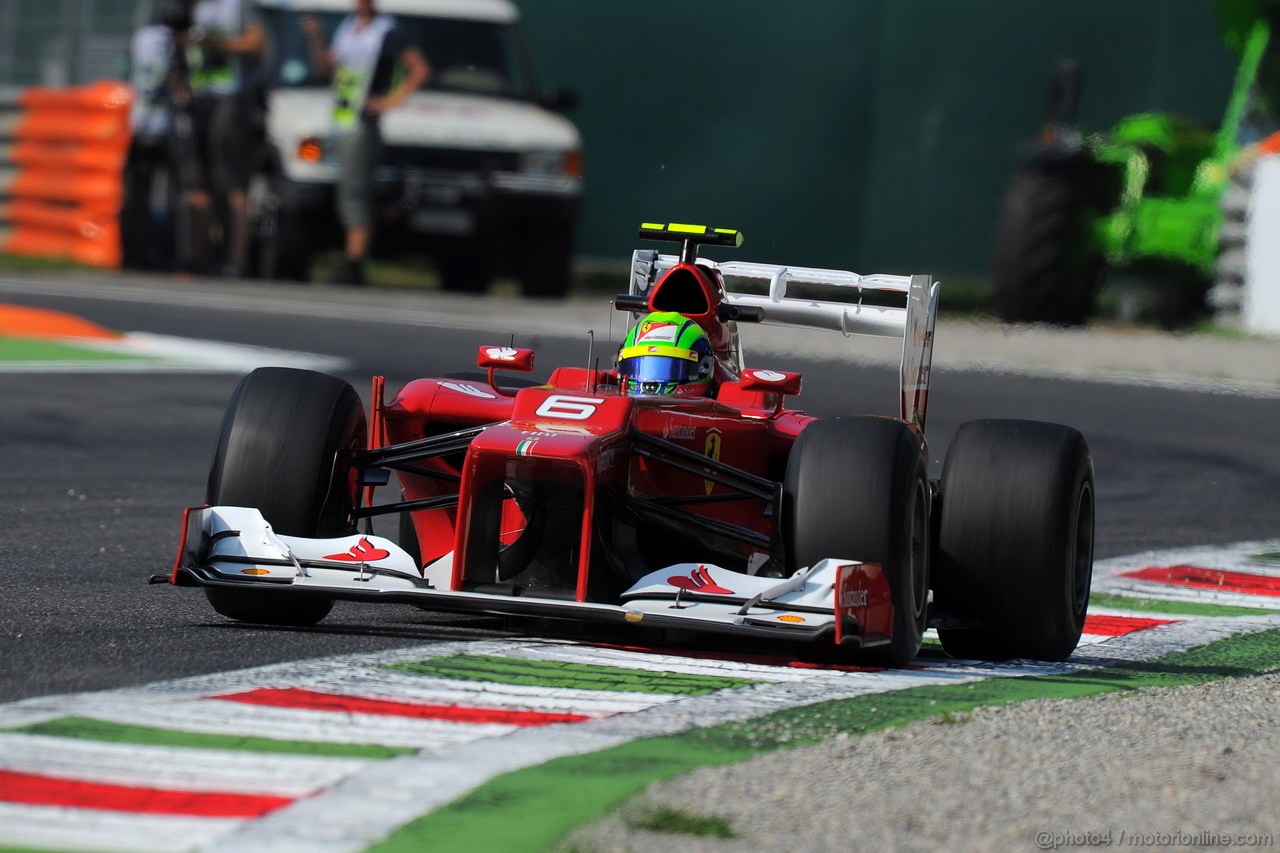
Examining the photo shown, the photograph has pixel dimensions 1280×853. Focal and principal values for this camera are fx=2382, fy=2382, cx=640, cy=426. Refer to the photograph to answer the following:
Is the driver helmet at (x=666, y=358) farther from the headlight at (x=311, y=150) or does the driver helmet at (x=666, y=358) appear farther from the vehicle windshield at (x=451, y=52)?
the vehicle windshield at (x=451, y=52)

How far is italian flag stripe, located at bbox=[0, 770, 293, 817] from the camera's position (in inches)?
160

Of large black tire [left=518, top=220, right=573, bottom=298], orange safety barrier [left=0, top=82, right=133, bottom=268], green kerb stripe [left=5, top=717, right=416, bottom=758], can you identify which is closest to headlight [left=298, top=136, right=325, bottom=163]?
large black tire [left=518, top=220, right=573, bottom=298]

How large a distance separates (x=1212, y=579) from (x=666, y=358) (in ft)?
9.32

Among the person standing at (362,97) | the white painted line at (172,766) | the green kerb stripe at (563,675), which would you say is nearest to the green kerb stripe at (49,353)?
the person standing at (362,97)

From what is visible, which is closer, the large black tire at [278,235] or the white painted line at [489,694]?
the white painted line at [489,694]

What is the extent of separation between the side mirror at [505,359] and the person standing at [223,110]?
1284 cm

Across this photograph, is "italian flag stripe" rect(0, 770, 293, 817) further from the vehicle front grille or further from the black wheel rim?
the vehicle front grille

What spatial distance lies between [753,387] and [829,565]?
3.82 ft

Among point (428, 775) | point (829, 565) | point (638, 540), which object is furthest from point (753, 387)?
point (428, 775)

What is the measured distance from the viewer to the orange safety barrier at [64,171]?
21312mm

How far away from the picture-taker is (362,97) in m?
18.8

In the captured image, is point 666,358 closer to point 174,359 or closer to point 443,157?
point 174,359

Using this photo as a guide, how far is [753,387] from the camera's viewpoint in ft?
22.7

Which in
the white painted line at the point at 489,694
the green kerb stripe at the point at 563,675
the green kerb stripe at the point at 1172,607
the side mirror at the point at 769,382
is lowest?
the green kerb stripe at the point at 1172,607
